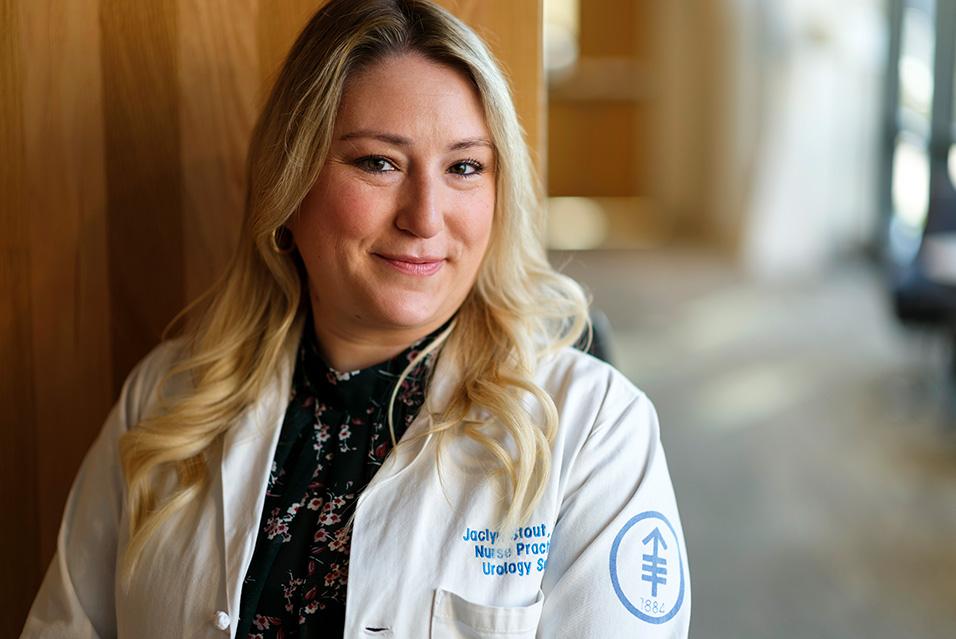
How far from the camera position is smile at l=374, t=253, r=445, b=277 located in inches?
56.2

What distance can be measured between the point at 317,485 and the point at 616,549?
1.32ft

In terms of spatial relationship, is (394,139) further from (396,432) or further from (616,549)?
(616,549)

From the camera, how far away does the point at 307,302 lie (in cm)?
165

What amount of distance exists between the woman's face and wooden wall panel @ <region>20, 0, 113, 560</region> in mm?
513

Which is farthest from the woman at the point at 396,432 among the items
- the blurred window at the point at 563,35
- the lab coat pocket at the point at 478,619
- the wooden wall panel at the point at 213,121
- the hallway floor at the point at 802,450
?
the blurred window at the point at 563,35

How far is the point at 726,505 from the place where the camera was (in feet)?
13.3

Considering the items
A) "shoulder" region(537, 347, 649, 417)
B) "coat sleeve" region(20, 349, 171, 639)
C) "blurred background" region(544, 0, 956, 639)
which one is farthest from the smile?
"coat sleeve" region(20, 349, 171, 639)

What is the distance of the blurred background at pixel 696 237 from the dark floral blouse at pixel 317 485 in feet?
1.41

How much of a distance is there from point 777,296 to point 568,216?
2.78 metres

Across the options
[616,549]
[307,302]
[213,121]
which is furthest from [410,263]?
[213,121]

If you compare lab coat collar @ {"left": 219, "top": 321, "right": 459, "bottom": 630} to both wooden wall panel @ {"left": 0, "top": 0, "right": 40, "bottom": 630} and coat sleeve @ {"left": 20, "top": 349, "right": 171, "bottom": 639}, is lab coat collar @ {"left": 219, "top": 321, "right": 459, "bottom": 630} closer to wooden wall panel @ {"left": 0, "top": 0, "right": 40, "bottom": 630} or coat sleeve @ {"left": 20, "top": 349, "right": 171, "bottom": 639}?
coat sleeve @ {"left": 20, "top": 349, "right": 171, "bottom": 639}

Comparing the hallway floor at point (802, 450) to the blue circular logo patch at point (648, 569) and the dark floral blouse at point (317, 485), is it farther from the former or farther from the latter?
the blue circular logo patch at point (648, 569)

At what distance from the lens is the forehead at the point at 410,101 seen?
1.40 m

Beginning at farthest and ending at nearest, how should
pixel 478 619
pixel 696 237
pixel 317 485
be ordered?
pixel 696 237
pixel 317 485
pixel 478 619
